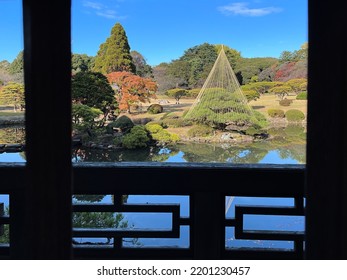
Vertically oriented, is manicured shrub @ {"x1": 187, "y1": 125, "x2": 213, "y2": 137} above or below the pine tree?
below

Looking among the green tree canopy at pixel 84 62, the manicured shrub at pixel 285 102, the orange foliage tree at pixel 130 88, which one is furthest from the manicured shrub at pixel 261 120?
the green tree canopy at pixel 84 62

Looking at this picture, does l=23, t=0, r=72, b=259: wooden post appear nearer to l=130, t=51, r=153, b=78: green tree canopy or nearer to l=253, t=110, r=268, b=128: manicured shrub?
l=130, t=51, r=153, b=78: green tree canopy

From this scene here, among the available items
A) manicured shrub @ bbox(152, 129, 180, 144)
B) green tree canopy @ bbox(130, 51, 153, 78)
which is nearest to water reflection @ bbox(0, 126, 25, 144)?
manicured shrub @ bbox(152, 129, 180, 144)

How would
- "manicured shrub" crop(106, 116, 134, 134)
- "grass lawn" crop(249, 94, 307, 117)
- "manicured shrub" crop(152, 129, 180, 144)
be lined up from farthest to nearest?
"grass lawn" crop(249, 94, 307, 117) < "manicured shrub" crop(152, 129, 180, 144) < "manicured shrub" crop(106, 116, 134, 134)

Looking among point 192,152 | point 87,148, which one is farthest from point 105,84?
point 192,152

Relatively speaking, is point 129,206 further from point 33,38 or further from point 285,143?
point 285,143

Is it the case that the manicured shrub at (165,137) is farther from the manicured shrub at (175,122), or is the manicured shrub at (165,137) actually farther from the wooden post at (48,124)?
the wooden post at (48,124)
